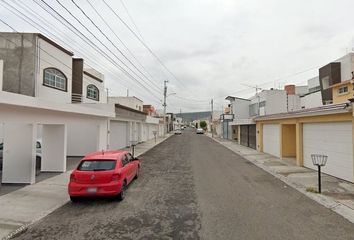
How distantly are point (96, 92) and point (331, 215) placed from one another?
1027 inches

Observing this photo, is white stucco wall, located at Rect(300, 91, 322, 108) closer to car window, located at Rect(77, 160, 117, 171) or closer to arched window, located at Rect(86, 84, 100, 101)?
arched window, located at Rect(86, 84, 100, 101)

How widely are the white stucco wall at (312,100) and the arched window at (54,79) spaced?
2858 centimetres

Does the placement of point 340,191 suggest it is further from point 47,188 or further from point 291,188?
point 47,188

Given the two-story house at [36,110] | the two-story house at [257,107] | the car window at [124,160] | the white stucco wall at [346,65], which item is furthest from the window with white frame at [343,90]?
the car window at [124,160]

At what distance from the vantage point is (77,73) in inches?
936

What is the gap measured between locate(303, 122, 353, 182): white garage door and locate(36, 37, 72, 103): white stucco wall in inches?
633

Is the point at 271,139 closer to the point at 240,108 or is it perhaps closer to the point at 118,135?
the point at 118,135

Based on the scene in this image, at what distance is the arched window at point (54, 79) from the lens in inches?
734

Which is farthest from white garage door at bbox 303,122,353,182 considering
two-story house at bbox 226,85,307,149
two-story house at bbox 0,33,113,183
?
two-story house at bbox 226,85,307,149

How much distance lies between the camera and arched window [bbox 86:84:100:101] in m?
27.5

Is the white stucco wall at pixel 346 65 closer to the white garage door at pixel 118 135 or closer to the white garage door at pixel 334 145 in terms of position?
the white garage door at pixel 334 145

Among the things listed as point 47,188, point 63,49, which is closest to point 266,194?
point 47,188

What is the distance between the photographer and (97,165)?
8906 millimetres

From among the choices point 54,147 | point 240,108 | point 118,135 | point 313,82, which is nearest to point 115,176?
point 54,147
